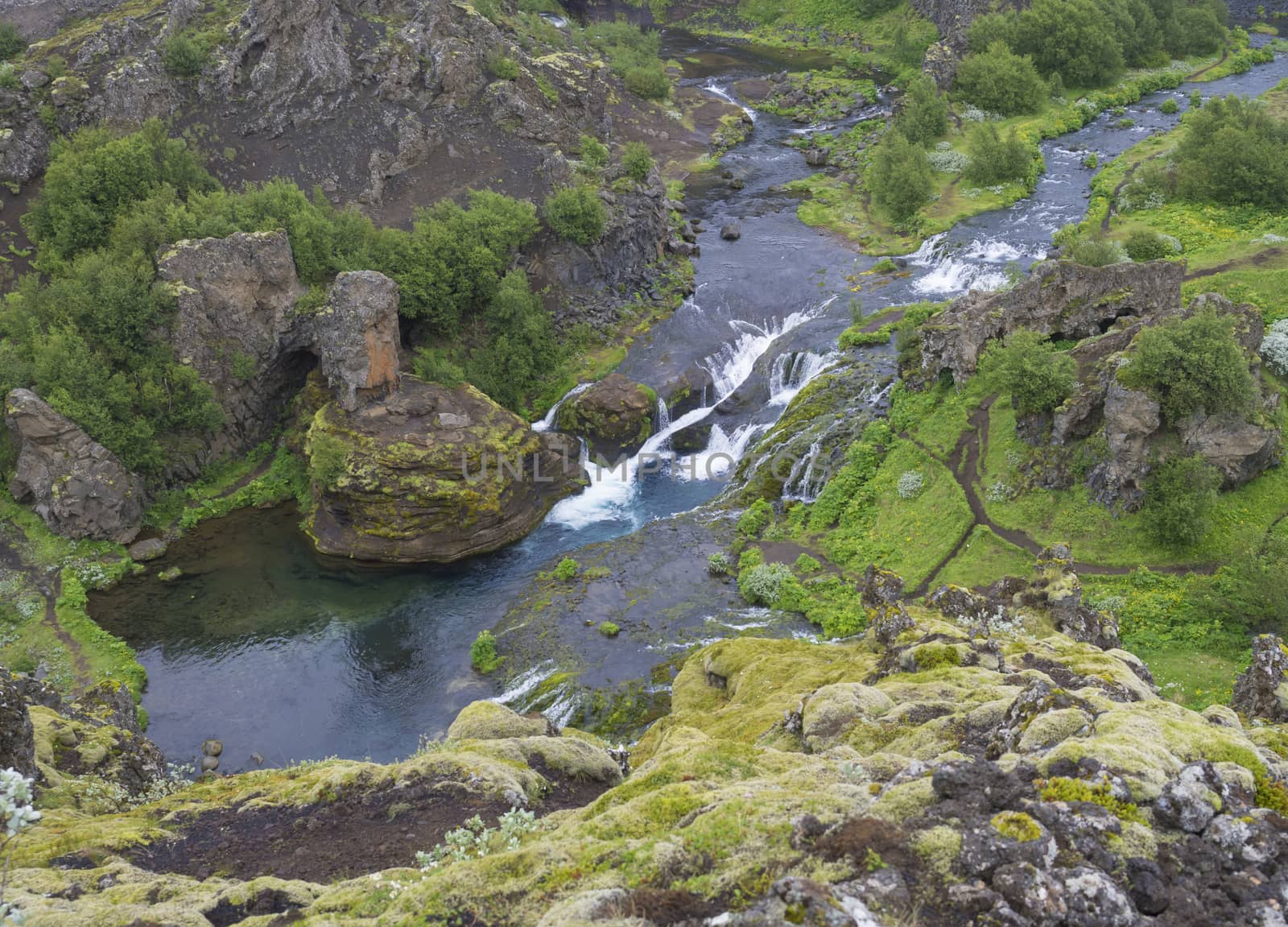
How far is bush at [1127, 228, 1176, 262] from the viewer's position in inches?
2196

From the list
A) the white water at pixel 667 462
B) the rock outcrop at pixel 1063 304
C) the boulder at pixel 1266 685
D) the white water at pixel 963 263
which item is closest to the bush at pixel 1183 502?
the rock outcrop at pixel 1063 304

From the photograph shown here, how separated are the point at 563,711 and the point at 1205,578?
85.1 feet

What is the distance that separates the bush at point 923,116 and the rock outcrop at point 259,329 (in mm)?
56718

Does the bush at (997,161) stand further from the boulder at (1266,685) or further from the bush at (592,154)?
the boulder at (1266,685)

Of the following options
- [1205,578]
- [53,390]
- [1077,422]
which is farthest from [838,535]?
[53,390]

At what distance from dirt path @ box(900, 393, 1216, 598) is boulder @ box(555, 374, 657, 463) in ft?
52.4

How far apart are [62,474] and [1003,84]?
90.7m

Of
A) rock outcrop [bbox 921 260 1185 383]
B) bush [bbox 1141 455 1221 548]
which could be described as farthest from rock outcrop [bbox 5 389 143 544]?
bush [bbox 1141 455 1221 548]

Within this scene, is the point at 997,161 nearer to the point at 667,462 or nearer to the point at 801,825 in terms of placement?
the point at 667,462

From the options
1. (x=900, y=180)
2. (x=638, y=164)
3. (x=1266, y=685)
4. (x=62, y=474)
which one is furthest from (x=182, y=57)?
(x=1266, y=685)

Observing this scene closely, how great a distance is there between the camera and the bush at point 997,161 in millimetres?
76938

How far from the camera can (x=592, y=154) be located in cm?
7319

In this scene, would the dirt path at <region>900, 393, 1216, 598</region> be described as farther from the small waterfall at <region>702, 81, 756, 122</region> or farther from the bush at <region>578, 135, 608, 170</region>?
the small waterfall at <region>702, 81, 756, 122</region>

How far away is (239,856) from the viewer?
19125mm
